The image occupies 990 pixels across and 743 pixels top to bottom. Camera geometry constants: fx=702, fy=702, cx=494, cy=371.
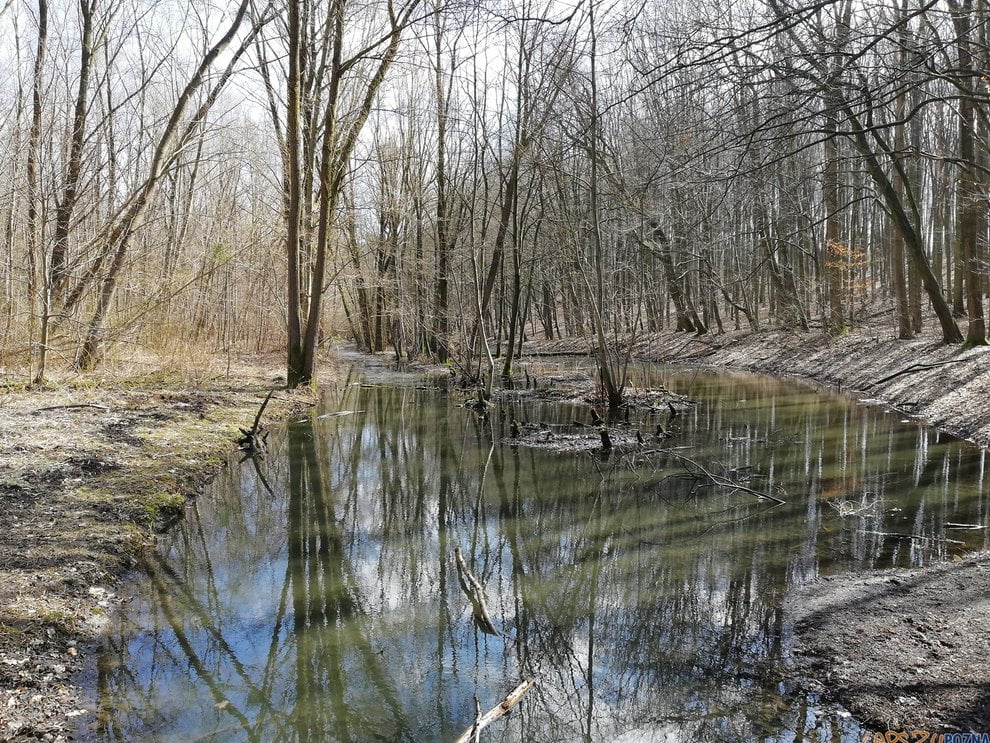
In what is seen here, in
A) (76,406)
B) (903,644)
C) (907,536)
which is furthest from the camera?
(76,406)

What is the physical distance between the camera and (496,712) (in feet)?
12.6

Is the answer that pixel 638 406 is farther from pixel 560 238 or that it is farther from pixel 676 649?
pixel 676 649

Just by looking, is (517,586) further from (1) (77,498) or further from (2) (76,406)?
Answer: (2) (76,406)

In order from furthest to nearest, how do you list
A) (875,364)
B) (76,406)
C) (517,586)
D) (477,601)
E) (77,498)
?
(875,364), (76,406), (77,498), (517,586), (477,601)

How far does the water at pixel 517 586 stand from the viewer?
3.94 meters

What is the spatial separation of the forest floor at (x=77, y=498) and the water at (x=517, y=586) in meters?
0.27

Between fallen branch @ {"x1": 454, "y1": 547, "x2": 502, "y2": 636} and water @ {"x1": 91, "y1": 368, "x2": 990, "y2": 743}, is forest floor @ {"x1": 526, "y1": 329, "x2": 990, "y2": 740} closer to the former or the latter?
water @ {"x1": 91, "y1": 368, "x2": 990, "y2": 743}

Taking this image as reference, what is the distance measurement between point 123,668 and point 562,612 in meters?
2.97

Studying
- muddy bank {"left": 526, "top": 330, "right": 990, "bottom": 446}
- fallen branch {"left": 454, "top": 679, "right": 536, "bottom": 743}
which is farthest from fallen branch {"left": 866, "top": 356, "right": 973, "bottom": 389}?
fallen branch {"left": 454, "top": 679, "right": 536, "bottom": 743}

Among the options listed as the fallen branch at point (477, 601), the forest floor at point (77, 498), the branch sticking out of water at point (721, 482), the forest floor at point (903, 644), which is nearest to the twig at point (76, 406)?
the forest floor at point (77, 498)

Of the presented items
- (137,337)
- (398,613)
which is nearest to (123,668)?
(398,613)

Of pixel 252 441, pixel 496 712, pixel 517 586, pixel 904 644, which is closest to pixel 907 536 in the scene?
pixel 904 644

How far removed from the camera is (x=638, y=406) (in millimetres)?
14555

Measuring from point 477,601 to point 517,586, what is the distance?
1.91 feet
